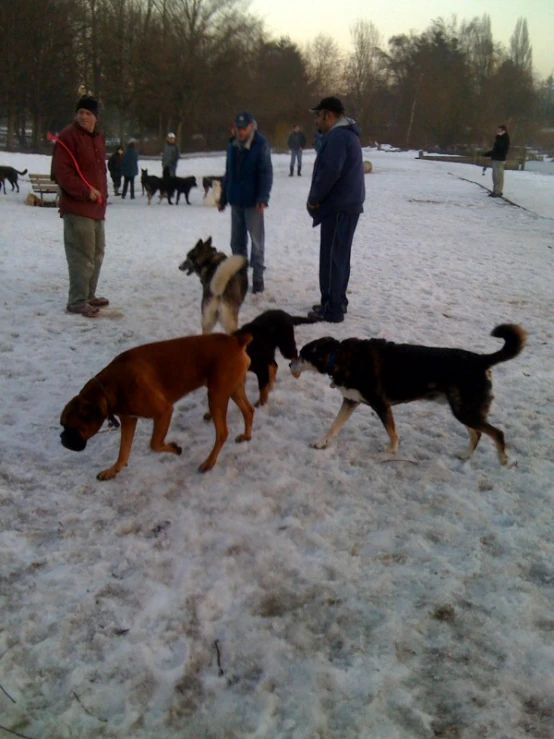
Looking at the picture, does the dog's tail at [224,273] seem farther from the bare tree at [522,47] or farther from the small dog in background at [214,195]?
the bare tree at [522,47]

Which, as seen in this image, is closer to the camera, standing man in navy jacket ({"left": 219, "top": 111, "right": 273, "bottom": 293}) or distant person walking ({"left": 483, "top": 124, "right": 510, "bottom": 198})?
standing man in navy jacket ({"left": 219, "top": 111, "right": 273, "bottom": 293})

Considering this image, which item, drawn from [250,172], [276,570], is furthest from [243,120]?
[276,570]

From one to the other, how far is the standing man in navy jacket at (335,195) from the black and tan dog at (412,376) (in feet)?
9.09

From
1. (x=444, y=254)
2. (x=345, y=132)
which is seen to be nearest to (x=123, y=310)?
(x=345, y=132)

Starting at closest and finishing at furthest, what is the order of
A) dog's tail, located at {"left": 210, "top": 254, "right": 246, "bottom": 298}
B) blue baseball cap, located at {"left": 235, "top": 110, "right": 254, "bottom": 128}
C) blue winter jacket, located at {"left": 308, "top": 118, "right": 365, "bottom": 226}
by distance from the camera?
dog's tail, located at {"left": 210, "top": 254, "right": 246, "bottom": 298} → blue winter jacket, located at {"left": 308, "top": 118, "right": 365, "bottom": 226} → blue baseball cap, located at {"left": 235, "top": 110, "right": 254, "bottom": 128}

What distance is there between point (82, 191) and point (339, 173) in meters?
2.93

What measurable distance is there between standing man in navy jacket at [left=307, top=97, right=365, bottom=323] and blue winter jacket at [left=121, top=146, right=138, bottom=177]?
15.0m

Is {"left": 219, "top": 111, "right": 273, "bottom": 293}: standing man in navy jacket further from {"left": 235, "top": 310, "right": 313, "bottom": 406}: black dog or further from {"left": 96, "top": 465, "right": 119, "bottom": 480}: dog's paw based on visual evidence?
{"left": 96, "top": 465, "right": 119, "bottom": 480}: dog's paw

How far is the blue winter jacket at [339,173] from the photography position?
630 centimetres

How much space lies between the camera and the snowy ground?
2.23 metres

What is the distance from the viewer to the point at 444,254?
37.8 ft

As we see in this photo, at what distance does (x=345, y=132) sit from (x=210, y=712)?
5915 millimetres

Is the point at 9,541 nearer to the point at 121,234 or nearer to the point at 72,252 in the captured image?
the point at 72,252

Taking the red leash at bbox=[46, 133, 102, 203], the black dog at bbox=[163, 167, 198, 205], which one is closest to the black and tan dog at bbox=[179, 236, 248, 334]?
the red leash at bbox=[46, 133, 102, 203]
